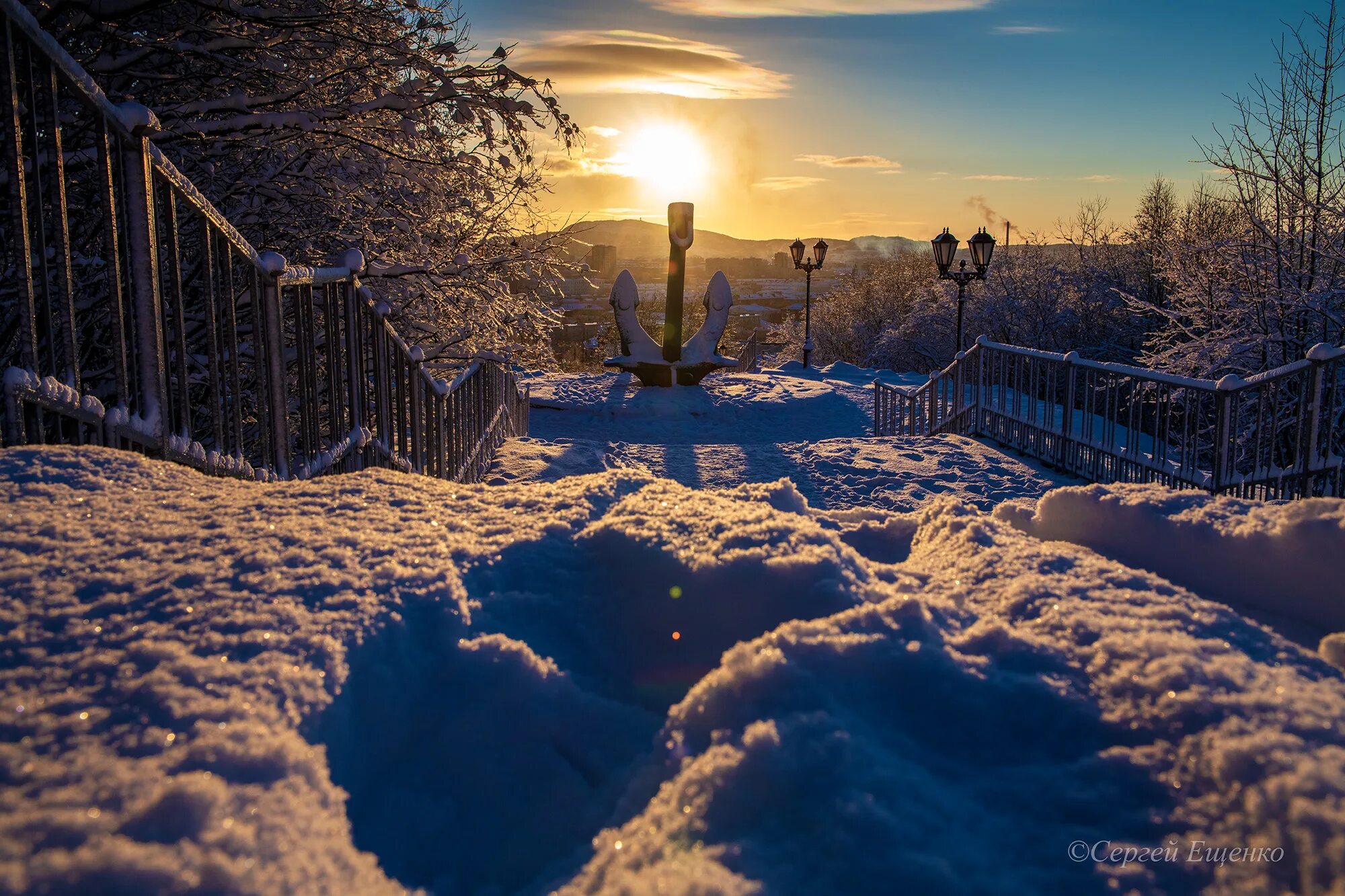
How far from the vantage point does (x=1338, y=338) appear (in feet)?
50.0

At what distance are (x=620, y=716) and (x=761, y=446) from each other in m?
11.4

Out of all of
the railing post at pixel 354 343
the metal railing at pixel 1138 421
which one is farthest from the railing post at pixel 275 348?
the metal railing at pixel 1138 421

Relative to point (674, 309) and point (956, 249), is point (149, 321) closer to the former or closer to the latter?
point (956, 249)

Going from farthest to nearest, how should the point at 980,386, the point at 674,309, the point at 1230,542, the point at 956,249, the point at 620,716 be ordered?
the point at 674,309
the point at 956,249
the point at 980,386
the point at 1230,542
the point at 620,716

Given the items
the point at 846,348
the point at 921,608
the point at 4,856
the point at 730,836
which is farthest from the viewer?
the point at 846,348

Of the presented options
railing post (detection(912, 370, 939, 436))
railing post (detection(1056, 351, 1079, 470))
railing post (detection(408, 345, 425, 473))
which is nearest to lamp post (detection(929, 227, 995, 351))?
railing post (detection(912, 370, 939, 436))

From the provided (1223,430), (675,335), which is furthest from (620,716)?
(675,335)

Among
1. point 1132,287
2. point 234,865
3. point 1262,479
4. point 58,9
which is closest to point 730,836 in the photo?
point 234,865

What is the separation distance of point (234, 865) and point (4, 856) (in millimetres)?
278

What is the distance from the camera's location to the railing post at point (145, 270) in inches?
136

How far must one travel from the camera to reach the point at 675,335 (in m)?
23.6

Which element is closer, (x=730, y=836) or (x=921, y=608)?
(x=730, y=836)

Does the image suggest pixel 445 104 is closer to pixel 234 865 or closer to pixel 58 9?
pixel 58 9

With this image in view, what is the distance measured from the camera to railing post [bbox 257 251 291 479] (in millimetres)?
4477
